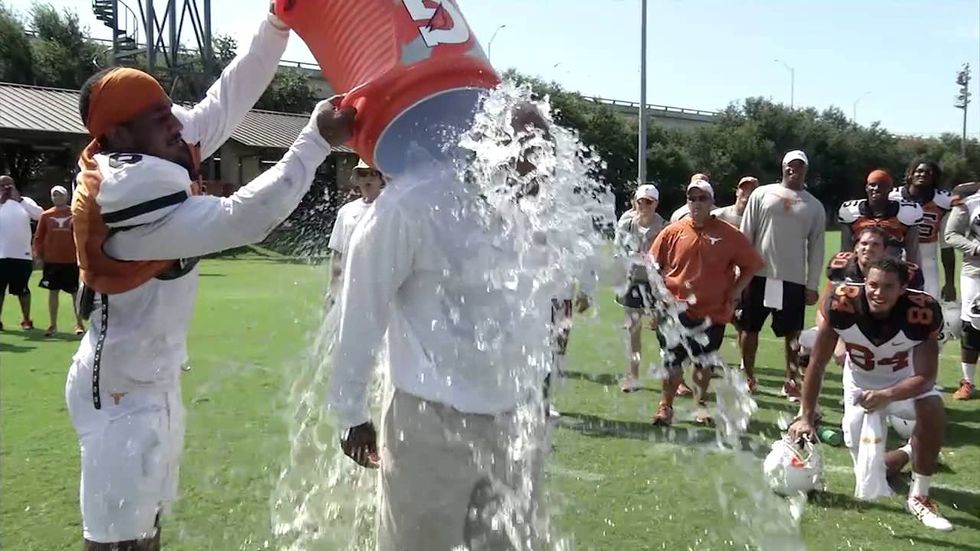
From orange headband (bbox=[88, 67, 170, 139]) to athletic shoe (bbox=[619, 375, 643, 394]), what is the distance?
6.08 meters

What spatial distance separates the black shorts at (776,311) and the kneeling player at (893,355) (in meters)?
2.90

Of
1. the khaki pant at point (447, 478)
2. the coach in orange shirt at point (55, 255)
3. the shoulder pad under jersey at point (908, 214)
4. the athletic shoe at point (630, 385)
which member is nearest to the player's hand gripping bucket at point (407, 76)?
the khaki pant at point (447, 478)

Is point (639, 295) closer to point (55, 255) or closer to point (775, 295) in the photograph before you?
point (775, 295)

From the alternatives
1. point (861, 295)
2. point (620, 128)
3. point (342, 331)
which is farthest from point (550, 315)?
point (620, 128)

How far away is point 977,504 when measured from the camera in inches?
207

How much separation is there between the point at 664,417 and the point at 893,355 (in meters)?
2.00

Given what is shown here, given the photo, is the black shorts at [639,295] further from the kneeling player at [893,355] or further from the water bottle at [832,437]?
the kneeling player at [893,355]

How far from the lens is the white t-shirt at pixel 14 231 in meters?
11.8

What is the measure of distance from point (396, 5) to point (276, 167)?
609mm

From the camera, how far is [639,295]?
8.19m

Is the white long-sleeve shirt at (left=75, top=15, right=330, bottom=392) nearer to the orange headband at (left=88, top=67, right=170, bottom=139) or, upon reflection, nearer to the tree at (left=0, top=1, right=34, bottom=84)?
the orange headband at (left=88, top=67, right=170, bottom=139)

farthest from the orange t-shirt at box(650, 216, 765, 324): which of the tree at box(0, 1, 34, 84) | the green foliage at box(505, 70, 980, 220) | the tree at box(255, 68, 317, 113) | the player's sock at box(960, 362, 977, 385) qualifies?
the tree at box(0, 1, 34, 84)

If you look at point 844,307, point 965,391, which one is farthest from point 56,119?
point 844,307

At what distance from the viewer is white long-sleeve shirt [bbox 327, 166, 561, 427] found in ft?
9.25
